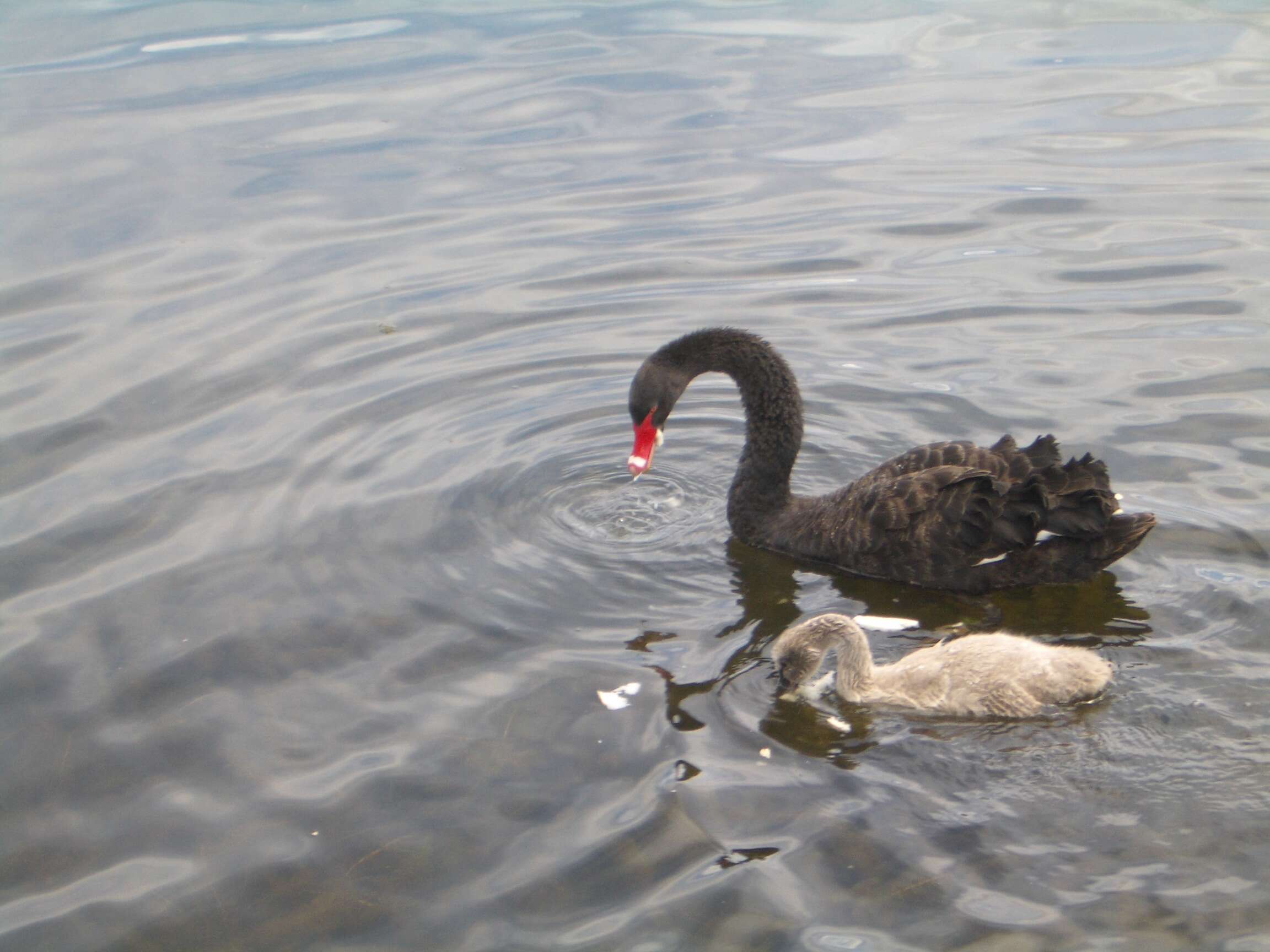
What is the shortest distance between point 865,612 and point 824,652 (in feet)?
2.40

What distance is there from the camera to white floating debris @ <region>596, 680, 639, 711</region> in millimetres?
4023

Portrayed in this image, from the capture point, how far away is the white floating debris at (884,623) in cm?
453

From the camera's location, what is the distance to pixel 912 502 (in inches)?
185

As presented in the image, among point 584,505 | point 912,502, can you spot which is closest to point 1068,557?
point 912,502

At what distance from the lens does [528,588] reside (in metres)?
4.71

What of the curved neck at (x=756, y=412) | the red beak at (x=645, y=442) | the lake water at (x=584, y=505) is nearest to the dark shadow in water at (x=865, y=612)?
the lake water at (x=584, y=505)

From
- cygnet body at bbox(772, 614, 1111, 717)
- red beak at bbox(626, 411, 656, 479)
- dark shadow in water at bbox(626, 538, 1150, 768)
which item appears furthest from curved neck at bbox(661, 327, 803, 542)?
cygnet body at bbox(772, 614, 1111, 717)

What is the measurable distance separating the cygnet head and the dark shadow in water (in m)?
0.07

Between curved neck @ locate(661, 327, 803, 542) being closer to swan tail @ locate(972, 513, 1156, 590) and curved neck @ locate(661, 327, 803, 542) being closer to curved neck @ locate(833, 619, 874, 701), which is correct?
swan tail @ locate(972, 513, 1156, 590)

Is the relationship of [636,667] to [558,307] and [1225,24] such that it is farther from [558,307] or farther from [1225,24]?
[1225,24]

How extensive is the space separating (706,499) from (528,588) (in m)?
1.23

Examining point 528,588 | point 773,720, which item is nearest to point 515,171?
point 528,588

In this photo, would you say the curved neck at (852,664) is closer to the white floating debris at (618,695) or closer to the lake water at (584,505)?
the lake water at (584,505)

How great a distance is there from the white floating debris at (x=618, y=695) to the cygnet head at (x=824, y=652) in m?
0.47
